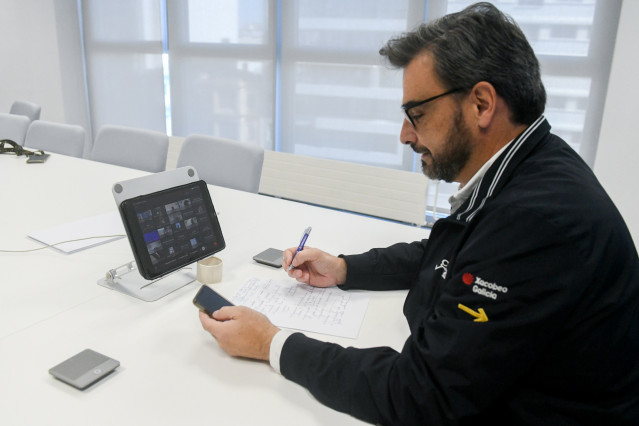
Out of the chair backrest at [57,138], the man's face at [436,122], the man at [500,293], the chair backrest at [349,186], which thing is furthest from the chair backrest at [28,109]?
the man's face at [436,122]

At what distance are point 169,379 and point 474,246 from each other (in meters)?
0.64

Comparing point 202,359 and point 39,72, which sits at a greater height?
point 39,72

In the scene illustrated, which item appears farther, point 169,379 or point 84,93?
point 84,93

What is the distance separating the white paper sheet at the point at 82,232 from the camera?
5.18ft

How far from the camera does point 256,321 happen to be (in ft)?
3.33

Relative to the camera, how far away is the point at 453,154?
3.44 ft

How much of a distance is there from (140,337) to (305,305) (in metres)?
0.41

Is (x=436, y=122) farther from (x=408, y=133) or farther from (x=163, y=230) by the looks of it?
(x=163, y=230)

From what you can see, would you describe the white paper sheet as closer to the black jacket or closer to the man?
the man

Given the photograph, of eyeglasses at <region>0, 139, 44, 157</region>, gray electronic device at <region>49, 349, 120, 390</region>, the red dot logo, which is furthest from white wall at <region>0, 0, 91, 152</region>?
the red dot logo

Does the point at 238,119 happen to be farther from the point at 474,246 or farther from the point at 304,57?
the point at 474,246

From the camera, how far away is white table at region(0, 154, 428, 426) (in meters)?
0.86

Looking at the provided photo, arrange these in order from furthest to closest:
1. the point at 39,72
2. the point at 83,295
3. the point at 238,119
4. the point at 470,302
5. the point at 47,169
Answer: the point at 39,72 < the point at 238,119 < the point at 47,169 < the point at 83,295 < the point at 470,302

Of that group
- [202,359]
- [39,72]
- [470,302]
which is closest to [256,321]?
[202,359]
